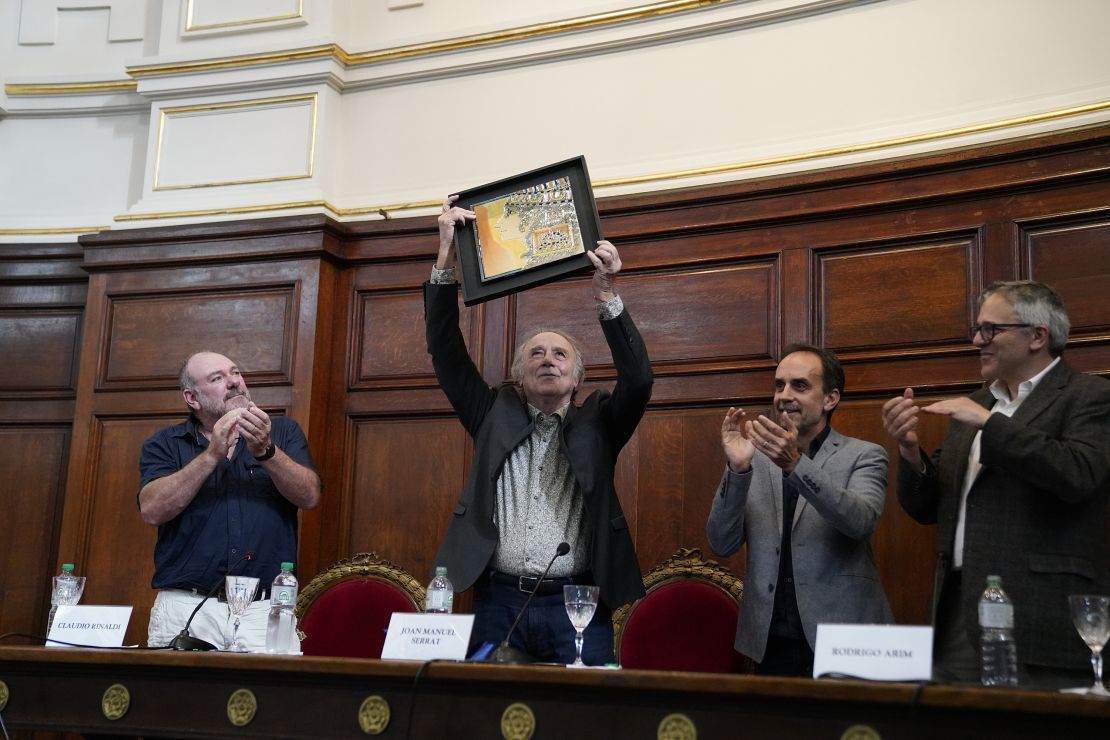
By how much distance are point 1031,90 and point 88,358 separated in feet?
11.7

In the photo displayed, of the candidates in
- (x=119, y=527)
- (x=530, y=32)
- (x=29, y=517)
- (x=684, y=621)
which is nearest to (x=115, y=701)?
(x=684, y=621)

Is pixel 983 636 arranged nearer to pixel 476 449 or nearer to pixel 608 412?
pixel 608 412

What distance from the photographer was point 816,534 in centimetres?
290

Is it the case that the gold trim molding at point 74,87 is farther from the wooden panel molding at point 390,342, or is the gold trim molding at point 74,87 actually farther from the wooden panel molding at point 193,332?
the wooden panel molding at point 390,342

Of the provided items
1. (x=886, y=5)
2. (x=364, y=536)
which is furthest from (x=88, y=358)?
(x=886, y=5)

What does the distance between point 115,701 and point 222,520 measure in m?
0.92

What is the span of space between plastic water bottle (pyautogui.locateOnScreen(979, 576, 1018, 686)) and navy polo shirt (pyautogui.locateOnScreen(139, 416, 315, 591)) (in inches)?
76.4

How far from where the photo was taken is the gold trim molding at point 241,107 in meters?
4.59

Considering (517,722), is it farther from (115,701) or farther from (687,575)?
(687,575)

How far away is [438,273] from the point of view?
334 cm

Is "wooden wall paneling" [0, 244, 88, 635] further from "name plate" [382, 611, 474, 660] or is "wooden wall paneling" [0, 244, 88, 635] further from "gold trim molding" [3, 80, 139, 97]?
"name plate" [382, 611, 474, 660]

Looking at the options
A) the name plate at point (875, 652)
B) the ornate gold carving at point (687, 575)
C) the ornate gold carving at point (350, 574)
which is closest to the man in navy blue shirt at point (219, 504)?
the ornate gold carving at point (350, 574)

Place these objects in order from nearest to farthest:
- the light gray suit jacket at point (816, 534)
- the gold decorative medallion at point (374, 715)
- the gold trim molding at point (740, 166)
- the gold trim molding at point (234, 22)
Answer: the gold decorative medallion at point (374, 715)
the light gray suit jacket at point (816, 534)
the gold trim molding at point (740, 166)
the gold trim molding at point (234, 22)

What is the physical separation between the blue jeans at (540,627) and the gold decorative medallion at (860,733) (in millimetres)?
1087
